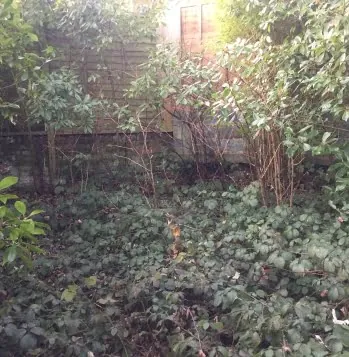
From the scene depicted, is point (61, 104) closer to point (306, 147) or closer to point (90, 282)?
point (90, 282)

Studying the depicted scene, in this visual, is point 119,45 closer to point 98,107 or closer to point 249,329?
point 98,107

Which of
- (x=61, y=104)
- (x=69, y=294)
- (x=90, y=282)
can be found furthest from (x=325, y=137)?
(x=61, y=104)

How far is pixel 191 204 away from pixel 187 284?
1370mm

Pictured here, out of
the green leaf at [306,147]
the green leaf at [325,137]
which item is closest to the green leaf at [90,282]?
the green leaf at [306,147]

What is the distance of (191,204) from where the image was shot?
4305mm

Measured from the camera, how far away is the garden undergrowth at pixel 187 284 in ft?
8.43

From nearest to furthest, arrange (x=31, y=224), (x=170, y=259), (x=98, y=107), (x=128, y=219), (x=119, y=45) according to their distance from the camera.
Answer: (x=31, y=224) < (x=170, y=259) < (x=128, y=219) < (x=98, y=107) < (x=119, y=45)

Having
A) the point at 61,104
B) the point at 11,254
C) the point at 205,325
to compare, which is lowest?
the point at 205,325

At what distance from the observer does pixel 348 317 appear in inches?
107

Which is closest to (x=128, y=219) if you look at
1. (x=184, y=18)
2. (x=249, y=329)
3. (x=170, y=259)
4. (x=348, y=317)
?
(x=170, y=259)

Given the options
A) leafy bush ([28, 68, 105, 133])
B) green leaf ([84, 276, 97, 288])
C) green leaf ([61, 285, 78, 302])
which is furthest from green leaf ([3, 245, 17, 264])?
leafy bush ([28, 68, 105, 133])

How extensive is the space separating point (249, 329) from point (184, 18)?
381 cm

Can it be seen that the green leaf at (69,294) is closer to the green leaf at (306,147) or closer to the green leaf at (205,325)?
the green leaf at (205,325)

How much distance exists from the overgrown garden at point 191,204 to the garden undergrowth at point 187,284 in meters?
0.01
